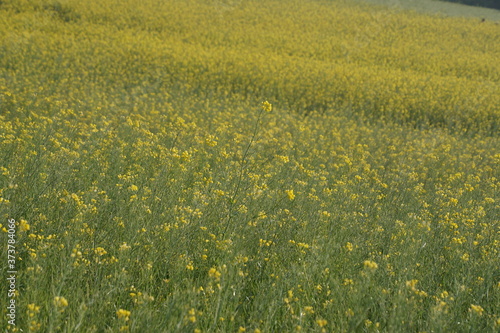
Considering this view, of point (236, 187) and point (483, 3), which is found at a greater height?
point (483, 3)

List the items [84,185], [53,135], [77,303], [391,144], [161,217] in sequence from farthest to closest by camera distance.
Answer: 1. [391,144]
2. [53,135]
3. [84,185]
4. [161,217]
5. [77,303]

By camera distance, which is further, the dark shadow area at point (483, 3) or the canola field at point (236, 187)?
the dark shadow area at point (483, 3)

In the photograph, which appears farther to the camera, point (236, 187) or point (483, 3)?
point (483, 3)

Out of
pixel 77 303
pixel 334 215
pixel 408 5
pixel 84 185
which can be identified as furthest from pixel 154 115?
pixel 408 5

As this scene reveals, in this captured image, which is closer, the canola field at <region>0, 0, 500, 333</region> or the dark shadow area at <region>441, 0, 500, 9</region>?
the canola field at <region>0, 0, 500, 333</region>

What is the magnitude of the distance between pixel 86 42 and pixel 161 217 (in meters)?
11.7

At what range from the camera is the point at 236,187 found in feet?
13.8

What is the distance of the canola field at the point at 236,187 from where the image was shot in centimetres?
249

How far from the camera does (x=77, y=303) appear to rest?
7.74ft

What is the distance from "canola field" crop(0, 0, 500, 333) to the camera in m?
2.49

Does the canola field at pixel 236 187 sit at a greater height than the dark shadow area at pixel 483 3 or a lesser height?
lesser

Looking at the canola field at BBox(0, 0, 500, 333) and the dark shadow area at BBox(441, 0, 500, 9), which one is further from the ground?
the dark shadow area at BBox(441, 0, 500, 9)

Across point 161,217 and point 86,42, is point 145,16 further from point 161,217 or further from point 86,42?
point 161,217

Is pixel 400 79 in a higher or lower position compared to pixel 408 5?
lower
